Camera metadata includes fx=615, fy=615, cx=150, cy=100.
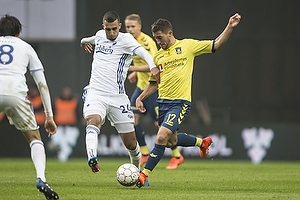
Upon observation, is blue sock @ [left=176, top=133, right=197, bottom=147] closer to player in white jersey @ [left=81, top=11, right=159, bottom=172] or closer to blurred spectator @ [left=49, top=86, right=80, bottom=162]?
player in white jersey @ [left=81, top=11, right=159, bottom=172]

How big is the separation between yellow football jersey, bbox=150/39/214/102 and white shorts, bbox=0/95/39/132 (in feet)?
7.80

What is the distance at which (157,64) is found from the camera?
27.2 feet

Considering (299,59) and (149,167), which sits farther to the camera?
(299,59)

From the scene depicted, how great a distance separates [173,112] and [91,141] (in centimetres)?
124

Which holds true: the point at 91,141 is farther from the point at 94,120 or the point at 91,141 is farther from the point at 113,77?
the point at 113,77

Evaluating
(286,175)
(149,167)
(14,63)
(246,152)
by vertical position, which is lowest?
(246,152)

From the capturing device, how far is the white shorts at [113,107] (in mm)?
7867

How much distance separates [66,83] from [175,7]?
3.66 m

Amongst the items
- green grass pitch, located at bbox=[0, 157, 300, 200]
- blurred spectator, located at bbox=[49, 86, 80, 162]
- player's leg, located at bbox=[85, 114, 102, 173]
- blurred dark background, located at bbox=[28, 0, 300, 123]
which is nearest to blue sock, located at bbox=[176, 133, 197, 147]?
green grass pitch, located at bbox=[0, 157, 300, 200]

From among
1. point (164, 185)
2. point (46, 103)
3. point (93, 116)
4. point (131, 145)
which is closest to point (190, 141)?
point (164, 185)

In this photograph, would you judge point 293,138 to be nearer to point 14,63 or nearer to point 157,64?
point 157,64

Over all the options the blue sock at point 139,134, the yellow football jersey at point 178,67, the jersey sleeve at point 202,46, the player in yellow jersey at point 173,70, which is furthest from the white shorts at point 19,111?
the blue sock at point 139,134

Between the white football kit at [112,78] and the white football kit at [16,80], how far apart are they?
1.59 meters

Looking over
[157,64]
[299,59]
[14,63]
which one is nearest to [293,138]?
[299,59]
